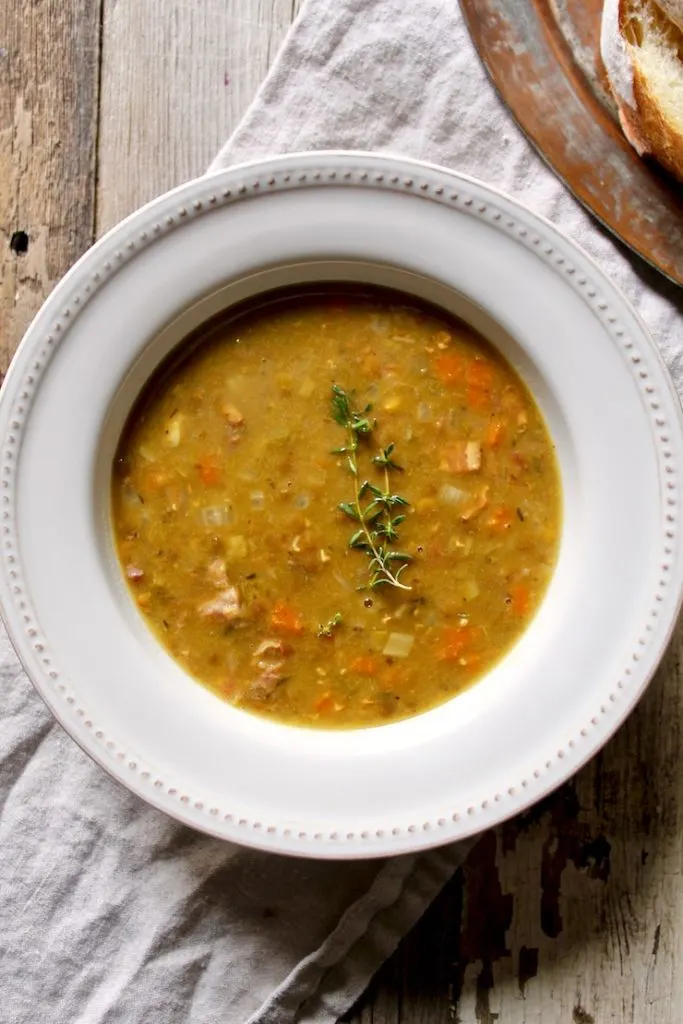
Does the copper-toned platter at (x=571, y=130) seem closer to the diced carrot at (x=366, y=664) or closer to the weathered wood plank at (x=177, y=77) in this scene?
Result: the weathered wood plank at (x=177, y=77)

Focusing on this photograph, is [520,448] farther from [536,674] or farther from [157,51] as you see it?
[157,51]

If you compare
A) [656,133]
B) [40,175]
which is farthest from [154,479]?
[656,133]

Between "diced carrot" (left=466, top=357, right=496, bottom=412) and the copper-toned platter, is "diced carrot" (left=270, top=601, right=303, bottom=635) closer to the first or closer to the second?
"diced carrot" (left=466, top=357, right=496, bottom=412)

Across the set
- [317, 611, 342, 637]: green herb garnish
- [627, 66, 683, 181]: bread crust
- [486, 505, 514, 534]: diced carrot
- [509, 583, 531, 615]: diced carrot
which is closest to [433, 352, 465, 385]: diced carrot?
[486, 505, 514, 534]: diced carrot

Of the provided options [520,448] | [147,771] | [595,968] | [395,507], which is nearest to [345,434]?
[395,507]

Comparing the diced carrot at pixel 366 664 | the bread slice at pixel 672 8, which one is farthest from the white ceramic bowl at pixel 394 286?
the bread slice at pixel 672 8

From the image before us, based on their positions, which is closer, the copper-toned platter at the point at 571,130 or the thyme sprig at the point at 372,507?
the thyme sprig at the point at 372,507

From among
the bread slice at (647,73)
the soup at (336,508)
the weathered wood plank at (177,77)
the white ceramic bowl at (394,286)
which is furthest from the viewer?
the weathered wood plank at (177,77)
